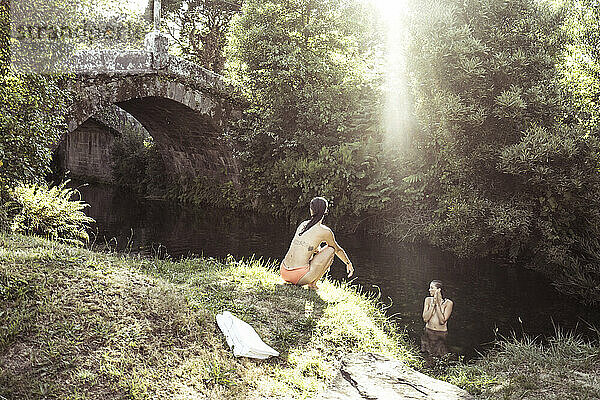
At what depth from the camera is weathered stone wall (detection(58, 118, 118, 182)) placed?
21328 millimetres

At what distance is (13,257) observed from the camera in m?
4.34

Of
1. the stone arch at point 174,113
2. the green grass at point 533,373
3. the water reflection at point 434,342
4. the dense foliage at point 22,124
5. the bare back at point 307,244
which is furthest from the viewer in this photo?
the stone arch at point 174,113

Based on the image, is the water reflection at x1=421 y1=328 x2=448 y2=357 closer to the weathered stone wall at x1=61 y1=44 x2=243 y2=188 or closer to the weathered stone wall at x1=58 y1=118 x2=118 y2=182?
the weathered stone wall at x1=61 y1=44 x2=243 y2=188

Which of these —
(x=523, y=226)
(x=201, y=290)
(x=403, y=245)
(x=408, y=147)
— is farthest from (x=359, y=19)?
(x=201, y=290)

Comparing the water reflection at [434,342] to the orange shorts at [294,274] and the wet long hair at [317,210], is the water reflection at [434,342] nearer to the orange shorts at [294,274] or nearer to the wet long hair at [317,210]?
the orange shorts at [294,274]

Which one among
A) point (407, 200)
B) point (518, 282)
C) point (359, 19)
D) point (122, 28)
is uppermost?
point (359, 19)

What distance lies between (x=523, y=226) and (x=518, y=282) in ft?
3.57

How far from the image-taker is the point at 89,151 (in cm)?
2228

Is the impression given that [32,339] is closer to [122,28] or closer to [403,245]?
[403,245]

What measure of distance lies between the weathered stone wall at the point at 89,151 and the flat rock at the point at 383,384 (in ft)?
61.9

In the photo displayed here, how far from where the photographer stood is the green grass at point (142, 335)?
3.26m

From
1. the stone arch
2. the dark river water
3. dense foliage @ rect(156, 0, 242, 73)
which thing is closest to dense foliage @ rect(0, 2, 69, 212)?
the stone arch

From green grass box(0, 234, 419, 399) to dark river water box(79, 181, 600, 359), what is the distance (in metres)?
1.86

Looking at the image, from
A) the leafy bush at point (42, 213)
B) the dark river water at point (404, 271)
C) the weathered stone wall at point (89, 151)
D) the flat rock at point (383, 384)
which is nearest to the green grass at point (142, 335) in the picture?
the flat rock at point (383, 384)
